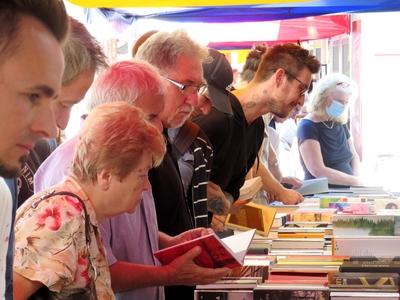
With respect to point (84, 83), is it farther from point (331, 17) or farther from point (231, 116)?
point (331, 17)

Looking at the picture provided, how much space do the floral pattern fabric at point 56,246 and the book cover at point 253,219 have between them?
1.84 metres

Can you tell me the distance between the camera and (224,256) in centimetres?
238

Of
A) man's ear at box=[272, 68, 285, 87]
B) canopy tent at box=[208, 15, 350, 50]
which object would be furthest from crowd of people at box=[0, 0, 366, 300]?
canopy tent at box=[208, 15, 350, 50]

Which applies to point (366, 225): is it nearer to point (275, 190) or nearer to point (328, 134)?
point (275, 190)

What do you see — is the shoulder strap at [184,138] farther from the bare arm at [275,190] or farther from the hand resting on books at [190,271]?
the bare arm at [275,190]

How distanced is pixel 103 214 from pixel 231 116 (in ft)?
6.16

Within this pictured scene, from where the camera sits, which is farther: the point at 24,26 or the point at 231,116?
the point at 231,116

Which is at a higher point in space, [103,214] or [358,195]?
[103,214]

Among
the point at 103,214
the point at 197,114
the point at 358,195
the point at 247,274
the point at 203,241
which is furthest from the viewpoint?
the point at 358,195

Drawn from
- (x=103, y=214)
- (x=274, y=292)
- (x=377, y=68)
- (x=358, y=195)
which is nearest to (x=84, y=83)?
(x=103, y=214)

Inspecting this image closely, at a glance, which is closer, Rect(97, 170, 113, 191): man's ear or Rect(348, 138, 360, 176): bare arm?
Rect(97, 170, 113, 191): man's ear

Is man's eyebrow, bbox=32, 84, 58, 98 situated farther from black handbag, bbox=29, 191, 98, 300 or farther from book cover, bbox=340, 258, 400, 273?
book cover, bbox=340, 258, 400, 273

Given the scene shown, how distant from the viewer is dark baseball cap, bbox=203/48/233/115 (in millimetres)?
3698

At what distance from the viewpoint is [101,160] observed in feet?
6.59
